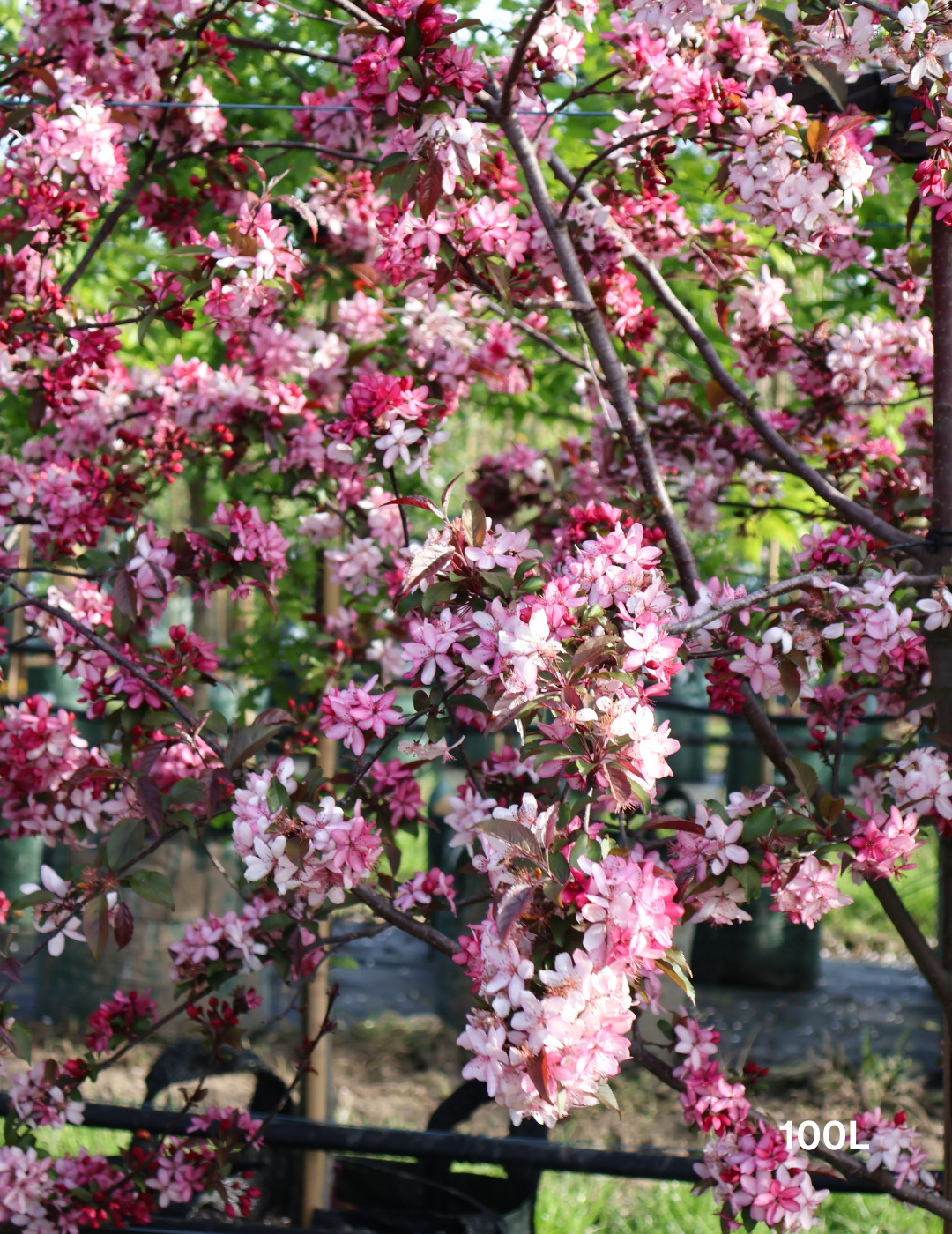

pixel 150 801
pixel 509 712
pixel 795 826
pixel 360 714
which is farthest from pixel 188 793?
pixel 795 826

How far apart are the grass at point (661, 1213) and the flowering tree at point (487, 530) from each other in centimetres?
100

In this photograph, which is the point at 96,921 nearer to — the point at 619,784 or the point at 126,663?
the point at 126,663

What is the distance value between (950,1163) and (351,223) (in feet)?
7.18

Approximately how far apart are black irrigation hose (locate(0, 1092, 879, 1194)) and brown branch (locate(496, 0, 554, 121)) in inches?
69.3

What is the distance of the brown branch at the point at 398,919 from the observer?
1.55m

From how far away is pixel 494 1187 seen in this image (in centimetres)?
230

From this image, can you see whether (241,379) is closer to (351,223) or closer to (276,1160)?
(351,223)

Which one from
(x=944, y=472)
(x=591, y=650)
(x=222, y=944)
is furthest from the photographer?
(x=222, y=944)

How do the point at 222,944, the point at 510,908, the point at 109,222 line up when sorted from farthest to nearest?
the point at 109,222 < the point at 222,944 < the point at 510,908

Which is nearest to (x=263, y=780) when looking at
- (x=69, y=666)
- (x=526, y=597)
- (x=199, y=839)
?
(x=199, y=839)

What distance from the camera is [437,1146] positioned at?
2.05 meters

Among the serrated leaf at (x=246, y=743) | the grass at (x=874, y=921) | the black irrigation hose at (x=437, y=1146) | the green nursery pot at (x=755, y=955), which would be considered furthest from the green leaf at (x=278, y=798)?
the grass at (x=874, y=921)

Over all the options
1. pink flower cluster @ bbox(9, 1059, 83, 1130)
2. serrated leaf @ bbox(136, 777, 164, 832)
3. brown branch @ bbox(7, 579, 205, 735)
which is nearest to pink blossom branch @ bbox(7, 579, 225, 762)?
brown branch @ bbox(7, 579, 205, 735)

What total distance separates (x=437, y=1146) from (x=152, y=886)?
0.91 metres
